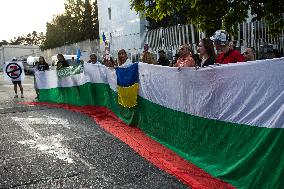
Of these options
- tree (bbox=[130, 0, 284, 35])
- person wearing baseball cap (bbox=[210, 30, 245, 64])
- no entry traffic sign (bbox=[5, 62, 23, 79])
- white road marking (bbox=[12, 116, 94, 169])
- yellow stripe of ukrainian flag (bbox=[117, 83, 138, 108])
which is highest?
tree (bbox=[130, 0, 284, 35])

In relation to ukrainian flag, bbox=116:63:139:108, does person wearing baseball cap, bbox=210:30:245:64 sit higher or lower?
higher

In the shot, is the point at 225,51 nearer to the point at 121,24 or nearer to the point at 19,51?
the point at 121,24

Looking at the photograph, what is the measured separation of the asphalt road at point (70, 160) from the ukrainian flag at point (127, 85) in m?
0.91

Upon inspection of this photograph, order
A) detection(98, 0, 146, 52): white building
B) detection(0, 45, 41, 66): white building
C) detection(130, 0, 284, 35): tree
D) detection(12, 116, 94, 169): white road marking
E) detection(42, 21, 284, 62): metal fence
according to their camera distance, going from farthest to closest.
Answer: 1. detection(0, 45, 41, 66): white building
2. detection(98, 0, 146, 52): white building
3. detection(42, 21, 284, 62): metal fence
4. detection(130, 0, 284, 35): tree
5. detection(12, 116, 94, 169): white road marking

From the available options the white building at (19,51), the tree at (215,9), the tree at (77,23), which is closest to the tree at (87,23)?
the tree at (77,23)

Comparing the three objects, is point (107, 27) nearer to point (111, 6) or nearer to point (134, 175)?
point (111, 6)

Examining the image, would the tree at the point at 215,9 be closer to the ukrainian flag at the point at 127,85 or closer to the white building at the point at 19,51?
the ukrainian flag at the point at 127,85

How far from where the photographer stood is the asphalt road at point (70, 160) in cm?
523

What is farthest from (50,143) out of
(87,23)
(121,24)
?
(87,23)

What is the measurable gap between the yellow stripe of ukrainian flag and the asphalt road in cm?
87

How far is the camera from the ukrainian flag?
8945 mm

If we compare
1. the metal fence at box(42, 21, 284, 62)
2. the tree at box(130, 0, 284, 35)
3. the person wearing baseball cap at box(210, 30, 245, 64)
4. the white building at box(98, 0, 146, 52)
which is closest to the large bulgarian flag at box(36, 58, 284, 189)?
the person wearing baseball cap at box(210, 30, 245, 64)

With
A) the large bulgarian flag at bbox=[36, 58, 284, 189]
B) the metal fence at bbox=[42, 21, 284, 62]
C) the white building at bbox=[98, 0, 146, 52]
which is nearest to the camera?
the large bulgarian flag at bbox=[36, 58, 284, 189]

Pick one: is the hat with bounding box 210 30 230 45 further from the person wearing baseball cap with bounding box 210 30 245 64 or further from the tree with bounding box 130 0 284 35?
the tree with bounding box 130 0 284 35
